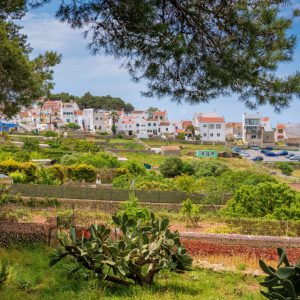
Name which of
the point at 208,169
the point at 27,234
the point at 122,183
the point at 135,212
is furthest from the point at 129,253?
the point at 208,169

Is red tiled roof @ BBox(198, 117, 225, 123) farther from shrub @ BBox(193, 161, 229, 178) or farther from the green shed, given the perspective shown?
shrub @ BBox(193, 161, 229, 178)

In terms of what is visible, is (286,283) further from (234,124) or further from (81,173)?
(234,124)

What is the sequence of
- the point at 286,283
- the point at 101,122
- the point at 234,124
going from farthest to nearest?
1. the point at 234,124
2. the point at 101,122
3. the point at 286,283

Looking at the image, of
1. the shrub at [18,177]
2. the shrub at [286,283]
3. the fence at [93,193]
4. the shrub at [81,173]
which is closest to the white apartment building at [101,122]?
the shrub at [81,173]

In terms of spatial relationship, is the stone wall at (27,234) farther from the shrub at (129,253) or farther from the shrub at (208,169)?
the shrub at (208,169)

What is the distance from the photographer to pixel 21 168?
31.0 metres

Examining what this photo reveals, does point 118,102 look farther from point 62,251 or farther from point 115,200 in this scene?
point 62,251

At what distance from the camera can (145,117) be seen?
114 m

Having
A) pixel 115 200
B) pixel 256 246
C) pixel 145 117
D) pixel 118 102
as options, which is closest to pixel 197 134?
pixel 145 117

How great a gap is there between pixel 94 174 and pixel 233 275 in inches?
938

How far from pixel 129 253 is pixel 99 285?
3.12ft

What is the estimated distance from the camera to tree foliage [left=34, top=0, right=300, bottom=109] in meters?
7.00

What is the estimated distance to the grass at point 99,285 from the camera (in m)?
8.23

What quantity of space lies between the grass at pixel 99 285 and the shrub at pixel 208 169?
3159cm
